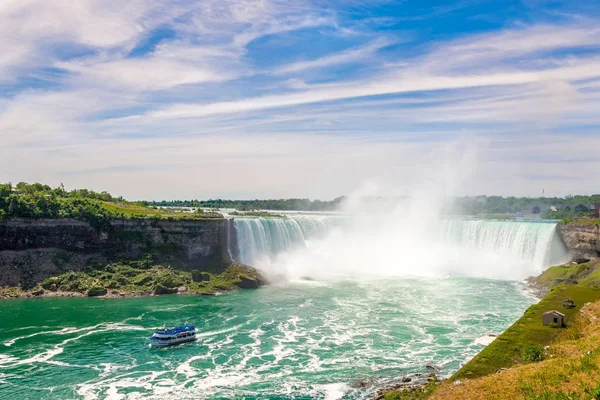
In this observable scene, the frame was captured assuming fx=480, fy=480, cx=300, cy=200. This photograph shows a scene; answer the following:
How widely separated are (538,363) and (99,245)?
5965cm

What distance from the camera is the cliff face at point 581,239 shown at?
62969 mm

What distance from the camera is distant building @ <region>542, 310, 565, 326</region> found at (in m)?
33.7

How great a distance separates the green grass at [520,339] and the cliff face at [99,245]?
4166cm

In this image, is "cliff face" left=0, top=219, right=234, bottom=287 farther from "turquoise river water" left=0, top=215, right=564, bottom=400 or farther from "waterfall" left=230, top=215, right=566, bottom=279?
"waterfall" left=230, top=215, right=566, bottom=279

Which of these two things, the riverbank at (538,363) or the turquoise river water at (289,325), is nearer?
the riverbank at (538,363)

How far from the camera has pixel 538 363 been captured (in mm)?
24297

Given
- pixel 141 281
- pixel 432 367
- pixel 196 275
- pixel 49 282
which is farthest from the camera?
pixel 196 275

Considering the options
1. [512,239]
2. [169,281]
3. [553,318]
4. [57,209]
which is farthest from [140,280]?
[512,239]

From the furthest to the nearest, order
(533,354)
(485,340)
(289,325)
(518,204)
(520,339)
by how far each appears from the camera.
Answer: (518,204) → (289,325) → (485,340) → (520,339) → (533,354)

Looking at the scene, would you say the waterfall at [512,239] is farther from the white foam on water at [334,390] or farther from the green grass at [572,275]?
the white foam on water at [334,390]

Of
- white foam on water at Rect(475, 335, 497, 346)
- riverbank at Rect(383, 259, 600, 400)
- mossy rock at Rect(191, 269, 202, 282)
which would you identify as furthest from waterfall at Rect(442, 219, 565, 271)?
mossy rock at Rect(191, 269, 202, 282)

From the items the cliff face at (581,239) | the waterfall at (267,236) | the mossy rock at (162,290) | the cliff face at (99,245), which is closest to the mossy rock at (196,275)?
the cliff face at (99,245)

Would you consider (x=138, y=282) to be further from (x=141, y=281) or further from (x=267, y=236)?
(x=267, y=236)

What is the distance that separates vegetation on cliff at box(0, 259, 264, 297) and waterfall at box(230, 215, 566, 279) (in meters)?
8.88
